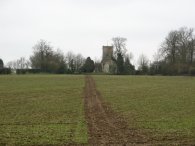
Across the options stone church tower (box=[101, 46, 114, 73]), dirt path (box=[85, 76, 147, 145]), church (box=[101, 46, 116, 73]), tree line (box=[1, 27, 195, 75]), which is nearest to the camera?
dirt path (box=[85, 76, 147, 145])

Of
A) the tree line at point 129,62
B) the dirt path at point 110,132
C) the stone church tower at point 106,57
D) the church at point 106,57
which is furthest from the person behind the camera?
the stone church tower at point 106,57

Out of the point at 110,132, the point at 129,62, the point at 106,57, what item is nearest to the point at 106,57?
the point at 106,57

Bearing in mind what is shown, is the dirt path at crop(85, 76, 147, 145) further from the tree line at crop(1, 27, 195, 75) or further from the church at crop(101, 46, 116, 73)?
the church at crop(101, 46, 116, 73)

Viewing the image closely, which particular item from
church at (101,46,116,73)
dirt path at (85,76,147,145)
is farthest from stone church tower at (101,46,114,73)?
dirt path at (85,76,147,145)

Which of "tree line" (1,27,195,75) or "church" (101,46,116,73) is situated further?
"church" (101,46,116,73)

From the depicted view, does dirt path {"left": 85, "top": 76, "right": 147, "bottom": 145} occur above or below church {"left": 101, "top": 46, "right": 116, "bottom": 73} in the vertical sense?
below

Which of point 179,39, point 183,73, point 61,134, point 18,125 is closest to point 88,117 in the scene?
point 18,125

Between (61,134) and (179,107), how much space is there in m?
15.2

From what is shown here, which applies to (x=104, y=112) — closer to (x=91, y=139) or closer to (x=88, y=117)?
(x=88, y=117)

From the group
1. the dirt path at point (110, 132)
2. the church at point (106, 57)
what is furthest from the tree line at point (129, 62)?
the dirt path at point (110, 132)

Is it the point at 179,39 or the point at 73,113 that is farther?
the point at 179,39

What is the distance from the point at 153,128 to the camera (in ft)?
61.7

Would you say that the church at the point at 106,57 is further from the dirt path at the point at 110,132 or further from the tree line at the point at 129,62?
the dirt path at the point at 110,132

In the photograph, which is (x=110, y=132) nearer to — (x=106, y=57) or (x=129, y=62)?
(x=129, y=62)
